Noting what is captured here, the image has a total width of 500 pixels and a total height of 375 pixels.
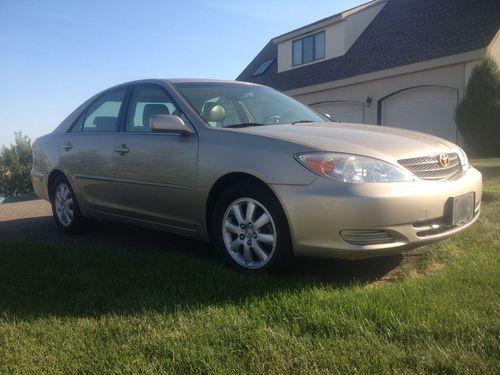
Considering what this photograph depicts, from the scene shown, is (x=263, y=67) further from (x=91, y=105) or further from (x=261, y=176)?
(x=261, y=176)

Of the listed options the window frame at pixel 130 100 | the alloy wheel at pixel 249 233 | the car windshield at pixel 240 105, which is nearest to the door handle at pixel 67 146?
the window frame at pixel 130 100

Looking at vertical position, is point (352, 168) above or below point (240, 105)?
below

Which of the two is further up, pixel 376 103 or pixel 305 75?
pixel 305 75

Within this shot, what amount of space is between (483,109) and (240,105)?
35.6 feet

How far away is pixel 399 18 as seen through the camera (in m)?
17.4

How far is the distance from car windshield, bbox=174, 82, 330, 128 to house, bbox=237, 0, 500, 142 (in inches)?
419

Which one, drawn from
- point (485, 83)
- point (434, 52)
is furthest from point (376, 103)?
point (485, 83)

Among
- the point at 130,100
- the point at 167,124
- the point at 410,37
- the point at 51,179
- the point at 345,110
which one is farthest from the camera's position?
the point at 345,110

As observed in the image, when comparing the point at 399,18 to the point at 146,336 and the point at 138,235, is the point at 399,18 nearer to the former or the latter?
the point at 138,235

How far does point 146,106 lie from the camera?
15.2ft

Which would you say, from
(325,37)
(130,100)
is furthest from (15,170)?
(130,100)

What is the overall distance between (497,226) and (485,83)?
9699 millimetres

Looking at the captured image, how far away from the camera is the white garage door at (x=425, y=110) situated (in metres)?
14.5

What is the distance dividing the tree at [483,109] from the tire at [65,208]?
1142 cm
